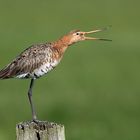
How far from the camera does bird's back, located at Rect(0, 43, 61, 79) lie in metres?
10.6

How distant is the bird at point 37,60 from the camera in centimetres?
1063

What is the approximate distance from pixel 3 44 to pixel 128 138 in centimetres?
1516

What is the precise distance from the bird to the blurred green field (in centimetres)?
403

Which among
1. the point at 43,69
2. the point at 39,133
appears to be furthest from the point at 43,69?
the point at 39,133

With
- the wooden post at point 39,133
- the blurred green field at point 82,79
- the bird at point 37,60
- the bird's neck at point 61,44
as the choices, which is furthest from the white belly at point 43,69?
the blurred green field at point 82,79

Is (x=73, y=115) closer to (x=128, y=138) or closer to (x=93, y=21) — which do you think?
(x=128, y=138)

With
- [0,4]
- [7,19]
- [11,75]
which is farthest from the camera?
[0,4]

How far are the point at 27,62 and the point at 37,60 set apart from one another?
171mm

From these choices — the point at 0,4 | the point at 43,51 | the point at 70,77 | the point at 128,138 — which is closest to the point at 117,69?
the point at 70,77

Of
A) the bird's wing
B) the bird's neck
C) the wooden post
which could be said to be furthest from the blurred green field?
the wooden post

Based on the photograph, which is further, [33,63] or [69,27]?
[69,27]

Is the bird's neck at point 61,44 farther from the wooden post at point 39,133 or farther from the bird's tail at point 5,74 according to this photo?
the wooden post at point 39,133

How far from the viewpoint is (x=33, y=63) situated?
1077 cm

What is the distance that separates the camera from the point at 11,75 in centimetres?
1064
